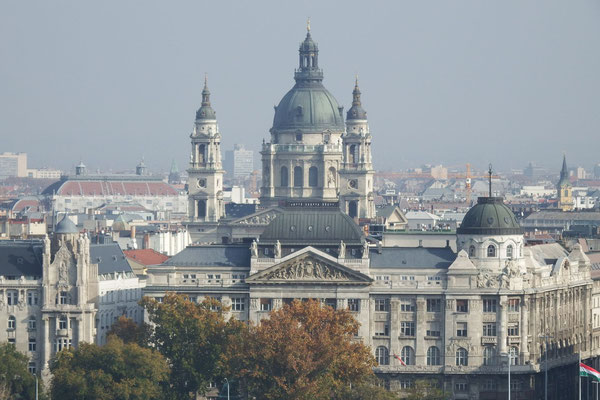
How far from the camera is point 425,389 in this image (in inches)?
7456

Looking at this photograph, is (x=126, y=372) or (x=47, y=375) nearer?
(x=126, y=372)

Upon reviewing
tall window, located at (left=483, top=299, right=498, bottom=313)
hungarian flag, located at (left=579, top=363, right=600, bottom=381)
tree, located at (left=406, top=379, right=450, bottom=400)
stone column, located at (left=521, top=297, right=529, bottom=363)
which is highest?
tall window, located at (left=483, top=299, right=498, bottom=313)

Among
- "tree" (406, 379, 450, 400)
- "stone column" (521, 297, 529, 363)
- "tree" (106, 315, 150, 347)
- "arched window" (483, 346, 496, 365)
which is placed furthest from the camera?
"stone column" (521, 297, 529, 363)

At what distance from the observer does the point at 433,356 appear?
7849 inches

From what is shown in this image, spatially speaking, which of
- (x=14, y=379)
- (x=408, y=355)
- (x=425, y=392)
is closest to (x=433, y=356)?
(x=408, y=355)

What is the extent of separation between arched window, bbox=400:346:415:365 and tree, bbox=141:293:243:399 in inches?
561

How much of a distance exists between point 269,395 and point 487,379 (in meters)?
23.5

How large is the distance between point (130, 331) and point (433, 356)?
2446 centimetres

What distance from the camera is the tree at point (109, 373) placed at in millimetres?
181375

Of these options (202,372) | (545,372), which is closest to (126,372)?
(202,372)

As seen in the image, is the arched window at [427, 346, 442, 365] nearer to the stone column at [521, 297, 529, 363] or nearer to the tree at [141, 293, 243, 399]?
the stone column at [521, 297, 529, 363]

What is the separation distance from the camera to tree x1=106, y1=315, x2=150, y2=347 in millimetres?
195750

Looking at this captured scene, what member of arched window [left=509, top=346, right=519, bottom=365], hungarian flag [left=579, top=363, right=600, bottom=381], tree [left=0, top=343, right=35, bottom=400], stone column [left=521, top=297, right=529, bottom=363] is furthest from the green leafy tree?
hungarian flag [left=579, top=363, right=600, bottom=381]

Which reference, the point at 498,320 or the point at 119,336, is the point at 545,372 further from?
the point at 119,336
